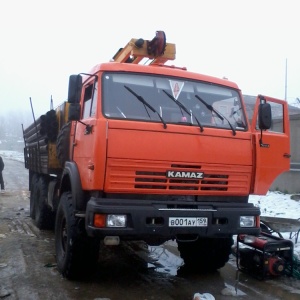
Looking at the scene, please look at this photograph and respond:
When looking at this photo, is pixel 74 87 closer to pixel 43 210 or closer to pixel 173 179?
pixel 173 179

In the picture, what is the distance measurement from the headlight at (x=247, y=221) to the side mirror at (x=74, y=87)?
248cm

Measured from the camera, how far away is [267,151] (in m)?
5.44

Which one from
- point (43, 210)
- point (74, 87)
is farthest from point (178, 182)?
point (43, 210)

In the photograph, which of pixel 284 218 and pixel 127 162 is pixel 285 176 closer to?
pixel 284 218

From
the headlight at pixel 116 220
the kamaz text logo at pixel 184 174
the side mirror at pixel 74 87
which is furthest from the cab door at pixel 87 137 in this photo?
the kamaz text logo at pixel 184 174

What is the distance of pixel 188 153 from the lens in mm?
4918

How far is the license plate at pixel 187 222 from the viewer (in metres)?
4.77

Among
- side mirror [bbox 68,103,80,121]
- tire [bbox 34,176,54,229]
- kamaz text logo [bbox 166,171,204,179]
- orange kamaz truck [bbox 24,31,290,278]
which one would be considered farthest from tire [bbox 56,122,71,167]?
tire [bbox 34,176,54,229]

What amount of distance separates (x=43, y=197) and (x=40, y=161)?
0.73 metres

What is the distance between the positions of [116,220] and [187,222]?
0.81m

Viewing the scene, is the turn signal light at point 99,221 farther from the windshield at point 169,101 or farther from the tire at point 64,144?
the tire at point 64,144

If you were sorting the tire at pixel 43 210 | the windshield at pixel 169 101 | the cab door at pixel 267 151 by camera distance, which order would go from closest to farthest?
the windshield at pixel 169 101, the cab door at pixel 267 151, the tire at pixel 43 210

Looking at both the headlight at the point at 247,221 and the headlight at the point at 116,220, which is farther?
the headlight at the point at 247,221

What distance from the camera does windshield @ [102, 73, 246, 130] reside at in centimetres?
504
